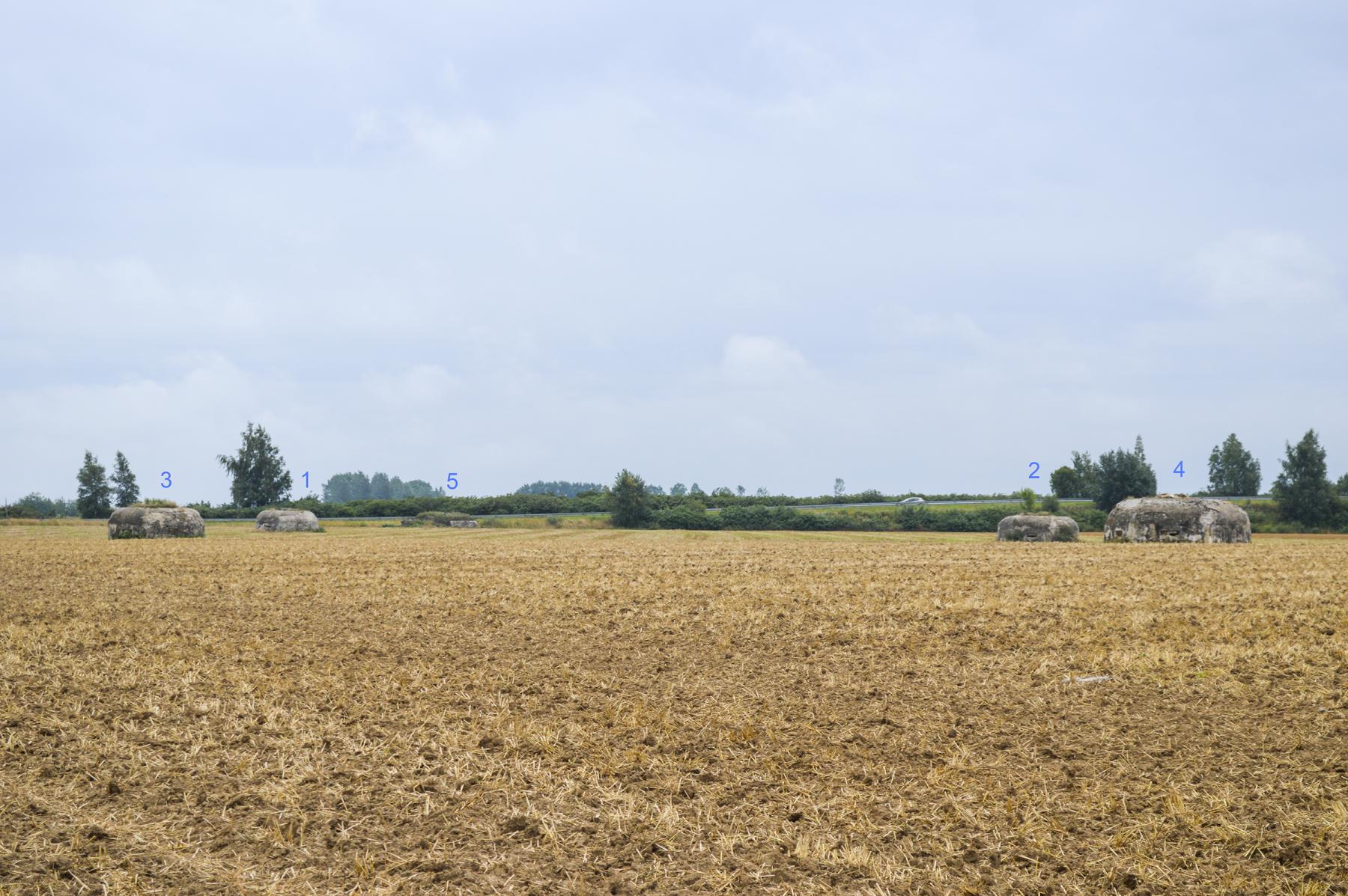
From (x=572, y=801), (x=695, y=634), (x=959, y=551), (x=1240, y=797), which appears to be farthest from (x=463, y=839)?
(x=959, y=551)

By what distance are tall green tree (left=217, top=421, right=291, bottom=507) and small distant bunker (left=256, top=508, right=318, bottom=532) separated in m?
37.0

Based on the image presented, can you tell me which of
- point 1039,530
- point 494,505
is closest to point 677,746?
point 1039,530

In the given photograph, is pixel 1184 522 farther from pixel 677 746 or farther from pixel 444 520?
pixel 444 520

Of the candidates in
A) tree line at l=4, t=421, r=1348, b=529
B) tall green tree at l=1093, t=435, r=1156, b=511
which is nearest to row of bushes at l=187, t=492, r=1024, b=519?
tree line at l=4, t=421, r=1348, b=529

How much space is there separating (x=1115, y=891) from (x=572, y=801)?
10.4 ft

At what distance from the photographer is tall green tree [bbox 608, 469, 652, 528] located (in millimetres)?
54562

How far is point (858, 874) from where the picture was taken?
4.96m

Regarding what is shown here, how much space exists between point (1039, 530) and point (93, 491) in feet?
234

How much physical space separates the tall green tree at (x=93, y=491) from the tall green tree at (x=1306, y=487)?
8658cm

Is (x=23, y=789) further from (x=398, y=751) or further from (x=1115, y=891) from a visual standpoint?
(x=1115, y=891)

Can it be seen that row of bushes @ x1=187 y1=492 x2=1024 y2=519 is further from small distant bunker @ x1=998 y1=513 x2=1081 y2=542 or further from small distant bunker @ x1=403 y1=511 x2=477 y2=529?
small distant bunker @ x1=998 y1=513 x2=1081 y2=542

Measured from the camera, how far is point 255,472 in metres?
81.7

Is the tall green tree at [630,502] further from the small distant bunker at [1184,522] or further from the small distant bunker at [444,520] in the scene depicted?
the small distant bunker at [1184,522]

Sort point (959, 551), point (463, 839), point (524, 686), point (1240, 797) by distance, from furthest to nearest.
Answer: point (959, 551)
point (524, 686)
point (1240, 797)
point (463, 839)
